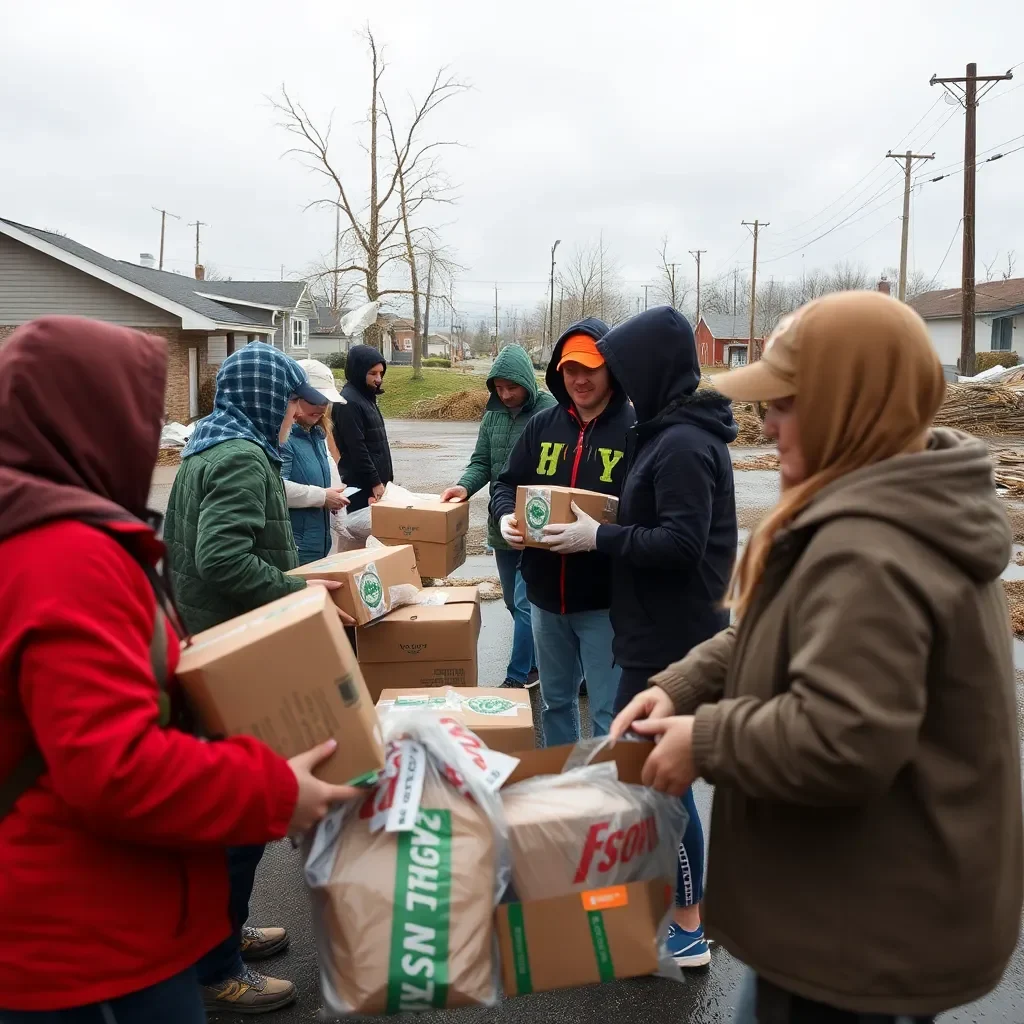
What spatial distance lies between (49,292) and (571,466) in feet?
72.7

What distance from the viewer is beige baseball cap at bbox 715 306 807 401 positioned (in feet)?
5.10

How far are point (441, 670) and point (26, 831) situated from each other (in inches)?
106

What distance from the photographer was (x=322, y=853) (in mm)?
1776

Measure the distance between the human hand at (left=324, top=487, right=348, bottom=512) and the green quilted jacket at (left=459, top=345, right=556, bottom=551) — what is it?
85 centimetres

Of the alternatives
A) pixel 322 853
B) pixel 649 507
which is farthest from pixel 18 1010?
pixel 649 507

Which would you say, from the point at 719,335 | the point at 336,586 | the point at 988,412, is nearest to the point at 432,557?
the point at 336,586

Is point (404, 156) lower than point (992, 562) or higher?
higher

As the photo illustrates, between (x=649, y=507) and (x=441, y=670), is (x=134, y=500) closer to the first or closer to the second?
(x=649, y=507)

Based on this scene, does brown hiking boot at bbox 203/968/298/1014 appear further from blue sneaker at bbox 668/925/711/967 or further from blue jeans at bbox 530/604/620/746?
blue jeans at bbox 530/604/620/746

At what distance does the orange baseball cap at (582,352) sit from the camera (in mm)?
3723

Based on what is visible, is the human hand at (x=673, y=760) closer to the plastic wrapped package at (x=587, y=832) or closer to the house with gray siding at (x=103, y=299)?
the plastic wrapped package at (x=587, y=832)

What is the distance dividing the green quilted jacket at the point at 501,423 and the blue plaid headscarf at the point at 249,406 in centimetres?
217

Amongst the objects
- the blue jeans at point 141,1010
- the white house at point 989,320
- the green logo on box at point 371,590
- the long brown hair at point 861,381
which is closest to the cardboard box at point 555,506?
the green logo on box at point 371,590

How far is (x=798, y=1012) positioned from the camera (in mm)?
1593
